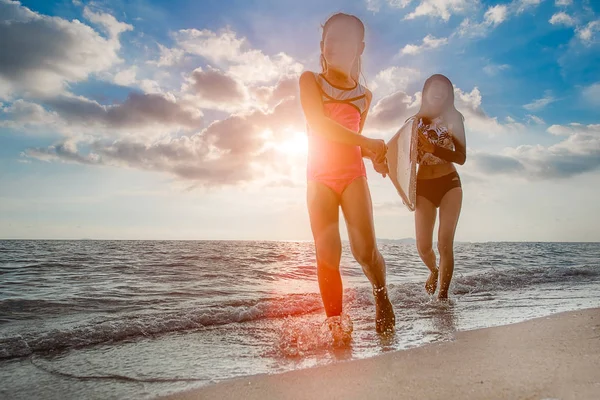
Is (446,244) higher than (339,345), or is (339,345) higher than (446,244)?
(446,244)

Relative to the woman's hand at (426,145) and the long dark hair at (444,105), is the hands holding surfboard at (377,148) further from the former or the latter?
the long dark hair at (444,105)

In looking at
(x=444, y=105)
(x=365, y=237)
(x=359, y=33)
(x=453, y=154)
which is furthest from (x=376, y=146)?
(x=444, y=105)

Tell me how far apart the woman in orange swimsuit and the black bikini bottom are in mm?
2213

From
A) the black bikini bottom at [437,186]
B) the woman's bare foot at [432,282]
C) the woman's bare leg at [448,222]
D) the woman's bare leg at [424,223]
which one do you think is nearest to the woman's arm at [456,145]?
the black bikini bottom at [437,186]

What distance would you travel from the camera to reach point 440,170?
17.2 feet

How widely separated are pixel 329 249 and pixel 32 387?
7.12ft

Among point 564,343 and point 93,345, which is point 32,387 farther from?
point 564,343

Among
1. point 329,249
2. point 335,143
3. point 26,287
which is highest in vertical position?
point 335,143

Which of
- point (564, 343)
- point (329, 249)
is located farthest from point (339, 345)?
point (564, 343)

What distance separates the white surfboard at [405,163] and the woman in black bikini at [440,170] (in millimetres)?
306

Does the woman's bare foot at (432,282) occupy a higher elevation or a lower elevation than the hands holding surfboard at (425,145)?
lower

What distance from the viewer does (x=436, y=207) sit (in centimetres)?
539

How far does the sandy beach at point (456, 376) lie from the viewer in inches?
70.0

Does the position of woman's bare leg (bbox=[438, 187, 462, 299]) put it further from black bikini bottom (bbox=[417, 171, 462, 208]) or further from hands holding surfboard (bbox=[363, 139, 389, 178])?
hands holding surfboard (bbox=[363, 139, 389, 178])
